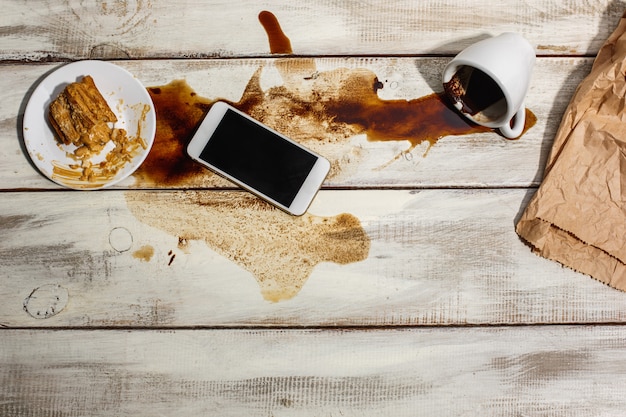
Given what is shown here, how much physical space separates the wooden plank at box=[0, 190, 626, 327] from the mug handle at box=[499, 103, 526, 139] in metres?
0.13

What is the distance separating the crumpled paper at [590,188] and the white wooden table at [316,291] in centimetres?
3

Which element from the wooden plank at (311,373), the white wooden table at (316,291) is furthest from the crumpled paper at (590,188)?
the wooden plank at (311,373)

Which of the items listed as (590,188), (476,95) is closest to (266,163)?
(476,95)

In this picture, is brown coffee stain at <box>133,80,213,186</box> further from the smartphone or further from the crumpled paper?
the crumpled paper

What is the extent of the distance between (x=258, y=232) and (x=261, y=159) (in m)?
0.12

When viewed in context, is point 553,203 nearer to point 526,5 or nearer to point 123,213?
point 526,5

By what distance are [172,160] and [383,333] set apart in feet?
1.51

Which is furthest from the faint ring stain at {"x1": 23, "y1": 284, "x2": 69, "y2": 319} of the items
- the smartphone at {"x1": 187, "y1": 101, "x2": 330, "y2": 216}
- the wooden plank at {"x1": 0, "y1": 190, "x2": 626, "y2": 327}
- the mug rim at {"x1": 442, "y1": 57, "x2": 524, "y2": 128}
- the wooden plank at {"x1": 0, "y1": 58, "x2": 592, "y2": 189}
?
the mug rim at {"x1": 442, "y1": 57, "x2": 524, "y2": 128}

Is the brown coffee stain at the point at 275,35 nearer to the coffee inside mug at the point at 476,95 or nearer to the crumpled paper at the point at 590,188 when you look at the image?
the coffee inside mug at the point at 476,95

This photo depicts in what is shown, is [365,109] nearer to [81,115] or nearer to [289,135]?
[289,135]

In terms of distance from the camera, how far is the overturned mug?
2.43ft

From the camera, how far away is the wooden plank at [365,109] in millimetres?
858

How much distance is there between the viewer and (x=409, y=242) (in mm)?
854

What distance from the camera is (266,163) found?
828 millimetres
